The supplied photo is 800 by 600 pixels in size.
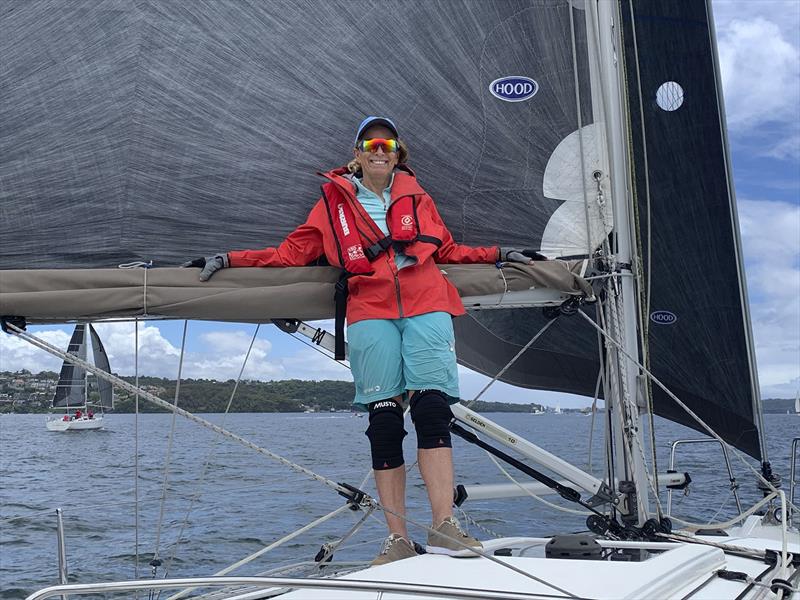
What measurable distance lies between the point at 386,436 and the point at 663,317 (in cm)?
277

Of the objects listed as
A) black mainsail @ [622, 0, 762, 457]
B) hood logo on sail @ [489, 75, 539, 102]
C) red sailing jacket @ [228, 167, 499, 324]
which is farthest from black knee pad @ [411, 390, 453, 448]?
black mainsail @ [622, 0, 762, 457]

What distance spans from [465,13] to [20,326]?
2.06 metres

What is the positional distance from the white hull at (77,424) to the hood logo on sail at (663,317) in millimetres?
35440

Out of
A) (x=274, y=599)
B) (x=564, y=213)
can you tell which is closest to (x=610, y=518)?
(x=564, y=213)

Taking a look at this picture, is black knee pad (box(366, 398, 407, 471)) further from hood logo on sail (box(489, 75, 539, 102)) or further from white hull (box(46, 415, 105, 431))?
white hull (box(46, 415, 105, 431))

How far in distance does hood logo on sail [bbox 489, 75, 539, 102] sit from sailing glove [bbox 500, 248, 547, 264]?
0.63m

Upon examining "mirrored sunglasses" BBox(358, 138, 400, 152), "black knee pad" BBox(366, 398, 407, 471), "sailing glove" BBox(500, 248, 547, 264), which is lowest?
"black knee pad" BBox(366, 398, 407, 471)

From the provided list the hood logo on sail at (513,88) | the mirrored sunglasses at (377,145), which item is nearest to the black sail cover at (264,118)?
the hood logo on sail at (513,88)

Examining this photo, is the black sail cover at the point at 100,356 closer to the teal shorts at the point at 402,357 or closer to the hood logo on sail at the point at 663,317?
the teal shorts at the point at 402,357

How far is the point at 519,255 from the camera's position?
3.29 metres

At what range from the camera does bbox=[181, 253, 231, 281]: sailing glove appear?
2.91 metres

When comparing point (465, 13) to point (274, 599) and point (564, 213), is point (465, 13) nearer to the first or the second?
point (564, 213)

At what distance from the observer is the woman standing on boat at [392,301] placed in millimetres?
A: 2584

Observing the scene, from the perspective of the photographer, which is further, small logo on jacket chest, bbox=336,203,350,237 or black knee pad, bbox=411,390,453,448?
small logo on jacket chest, bbox=336,203,350,237
